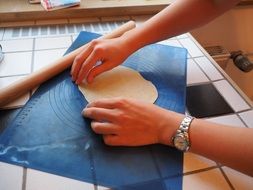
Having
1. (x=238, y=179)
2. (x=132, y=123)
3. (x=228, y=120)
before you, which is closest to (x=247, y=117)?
(x=228, y=120)

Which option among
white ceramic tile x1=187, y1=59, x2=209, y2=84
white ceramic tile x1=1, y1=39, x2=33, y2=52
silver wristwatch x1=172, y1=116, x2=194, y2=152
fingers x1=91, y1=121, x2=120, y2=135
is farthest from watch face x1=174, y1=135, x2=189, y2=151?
white ceramic tile x1=1, y1=39, x2=33, y2=52

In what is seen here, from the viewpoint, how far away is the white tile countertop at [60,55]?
401 millimetres

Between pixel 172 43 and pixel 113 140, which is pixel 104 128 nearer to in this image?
pixel 113 140

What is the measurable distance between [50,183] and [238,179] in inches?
12.0

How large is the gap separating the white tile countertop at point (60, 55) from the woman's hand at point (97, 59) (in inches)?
4.3

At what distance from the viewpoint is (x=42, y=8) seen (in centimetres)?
78

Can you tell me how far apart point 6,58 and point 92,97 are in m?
0.26

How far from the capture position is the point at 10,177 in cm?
40

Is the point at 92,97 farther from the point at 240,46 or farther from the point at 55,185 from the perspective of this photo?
the point at 240,46

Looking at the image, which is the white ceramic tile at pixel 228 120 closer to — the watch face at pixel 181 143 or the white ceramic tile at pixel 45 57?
the watch face at pixel 181 143

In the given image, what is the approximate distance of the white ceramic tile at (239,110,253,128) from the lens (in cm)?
52

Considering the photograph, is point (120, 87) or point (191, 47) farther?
point (191, 47)

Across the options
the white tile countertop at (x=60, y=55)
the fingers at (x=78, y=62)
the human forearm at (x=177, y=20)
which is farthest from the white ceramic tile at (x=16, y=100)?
the human forearm at (x=177, y=20)

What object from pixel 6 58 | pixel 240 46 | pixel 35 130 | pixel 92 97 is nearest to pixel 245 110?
pixel 92 97
